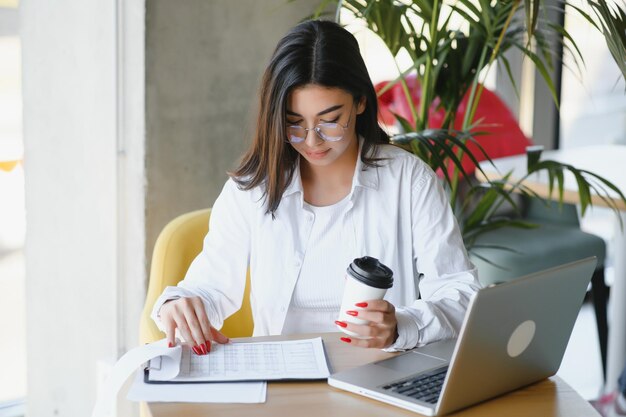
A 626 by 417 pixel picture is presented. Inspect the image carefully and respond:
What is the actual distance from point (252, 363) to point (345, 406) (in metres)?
0.23

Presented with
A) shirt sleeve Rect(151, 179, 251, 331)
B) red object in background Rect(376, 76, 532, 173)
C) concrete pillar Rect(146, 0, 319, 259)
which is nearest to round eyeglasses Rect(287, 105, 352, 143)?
shirt sleeve Rect(151, 179, 251, 331)

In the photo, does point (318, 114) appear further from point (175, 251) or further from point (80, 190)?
point (80, 190)

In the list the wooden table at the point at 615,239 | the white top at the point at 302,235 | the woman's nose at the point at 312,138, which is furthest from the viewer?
the wooden table at the point at 615,239

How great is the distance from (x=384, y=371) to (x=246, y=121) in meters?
1.37

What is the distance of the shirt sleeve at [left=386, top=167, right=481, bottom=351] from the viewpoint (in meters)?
1.71

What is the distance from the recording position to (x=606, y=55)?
497cm

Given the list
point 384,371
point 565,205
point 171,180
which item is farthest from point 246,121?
point 565,205

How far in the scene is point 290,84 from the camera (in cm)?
190

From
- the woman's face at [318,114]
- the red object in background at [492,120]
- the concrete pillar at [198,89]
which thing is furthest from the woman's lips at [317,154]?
the red object in background at [492,120]

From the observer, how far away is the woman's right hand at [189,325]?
5.53 ft

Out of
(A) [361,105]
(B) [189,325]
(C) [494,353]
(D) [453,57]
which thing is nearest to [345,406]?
(C) [494,353]

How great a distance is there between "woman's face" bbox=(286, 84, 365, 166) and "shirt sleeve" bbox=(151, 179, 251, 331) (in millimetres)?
233

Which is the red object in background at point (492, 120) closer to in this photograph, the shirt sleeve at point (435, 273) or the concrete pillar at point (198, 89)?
the concrete pillar at point (198, 89)

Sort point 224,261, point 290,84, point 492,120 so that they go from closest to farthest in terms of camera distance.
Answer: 1. point 290,84
2. point 224,261
3. point 492,120
